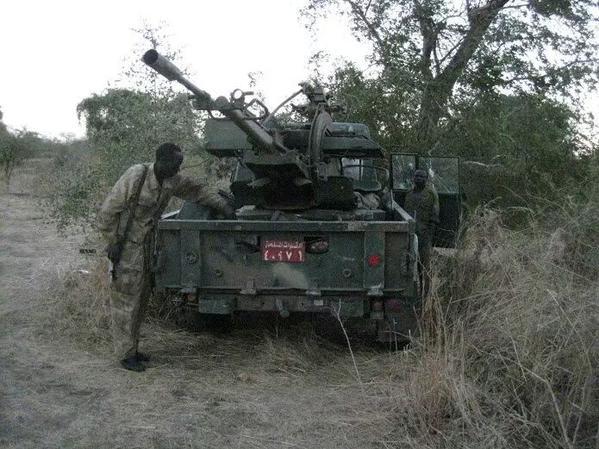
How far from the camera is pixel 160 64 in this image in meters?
5.01

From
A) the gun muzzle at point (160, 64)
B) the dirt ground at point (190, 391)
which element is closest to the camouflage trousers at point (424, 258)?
the dirt ground at point (190, 391)

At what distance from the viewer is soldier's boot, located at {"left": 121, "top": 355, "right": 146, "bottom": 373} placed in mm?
5949

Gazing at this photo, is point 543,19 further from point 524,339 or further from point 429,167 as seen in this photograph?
point 524,339

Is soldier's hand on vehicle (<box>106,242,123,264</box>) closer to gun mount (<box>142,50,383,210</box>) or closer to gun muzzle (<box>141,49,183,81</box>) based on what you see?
gun mount (<box>142,50,383,210</box>)

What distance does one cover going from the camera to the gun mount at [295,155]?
6266 mm

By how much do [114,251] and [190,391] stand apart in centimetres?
122

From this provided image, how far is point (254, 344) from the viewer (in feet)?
22.7

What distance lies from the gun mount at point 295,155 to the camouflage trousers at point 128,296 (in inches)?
44.6

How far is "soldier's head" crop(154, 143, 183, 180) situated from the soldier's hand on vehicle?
61 cm

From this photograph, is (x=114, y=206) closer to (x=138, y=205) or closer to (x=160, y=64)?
(x=138, y=205)

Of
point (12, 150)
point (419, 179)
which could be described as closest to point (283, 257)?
point (419, 179)

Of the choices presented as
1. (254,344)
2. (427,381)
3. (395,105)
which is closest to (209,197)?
(254,344)

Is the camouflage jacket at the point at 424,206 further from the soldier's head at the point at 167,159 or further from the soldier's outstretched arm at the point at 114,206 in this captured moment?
the soldier's outstretched arm at the point at 114,206

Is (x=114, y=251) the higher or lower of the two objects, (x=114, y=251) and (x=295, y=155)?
the lower
